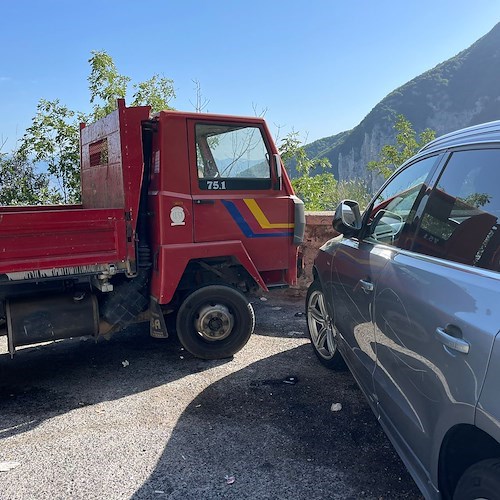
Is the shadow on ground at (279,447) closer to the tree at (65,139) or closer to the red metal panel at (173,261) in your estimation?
the red metal panel at (173,261)

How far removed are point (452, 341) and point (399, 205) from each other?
126 centimetres

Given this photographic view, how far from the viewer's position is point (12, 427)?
319 cm

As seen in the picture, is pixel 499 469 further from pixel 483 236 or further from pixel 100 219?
pixel 100 219

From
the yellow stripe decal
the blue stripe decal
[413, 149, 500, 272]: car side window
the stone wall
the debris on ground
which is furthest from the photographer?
the stone wall

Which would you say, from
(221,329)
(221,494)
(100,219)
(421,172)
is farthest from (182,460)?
(421,172)

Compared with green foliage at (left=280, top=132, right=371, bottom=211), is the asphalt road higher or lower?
lower

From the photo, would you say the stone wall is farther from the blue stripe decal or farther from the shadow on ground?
the shadow on ground

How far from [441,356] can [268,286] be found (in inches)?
125

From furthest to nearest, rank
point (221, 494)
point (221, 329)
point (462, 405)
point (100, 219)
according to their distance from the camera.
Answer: point (221, 329), point (100, 219), point (221, 494), point (462, 405)

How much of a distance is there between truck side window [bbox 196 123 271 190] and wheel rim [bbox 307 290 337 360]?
131 cm

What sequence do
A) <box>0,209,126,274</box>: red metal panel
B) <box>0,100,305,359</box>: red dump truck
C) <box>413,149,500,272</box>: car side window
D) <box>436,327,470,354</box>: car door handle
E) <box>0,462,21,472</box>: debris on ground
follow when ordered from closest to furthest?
<box>436,327,470,354</box>: car door handle → <box>413,149,500,272</box>: car side window → <box>0,462,21,472</box>: debris on ground → <box>0,209,126,274</box>: red metal panel → <box>0,100,305,359</box>: red dump truck

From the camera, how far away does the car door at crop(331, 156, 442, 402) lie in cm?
246

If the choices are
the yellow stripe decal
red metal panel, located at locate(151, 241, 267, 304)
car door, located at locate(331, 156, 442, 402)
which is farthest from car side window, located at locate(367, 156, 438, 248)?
red metal panel, located at locate(151, 241, 267, 304)

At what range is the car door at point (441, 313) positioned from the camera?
1.51 m
